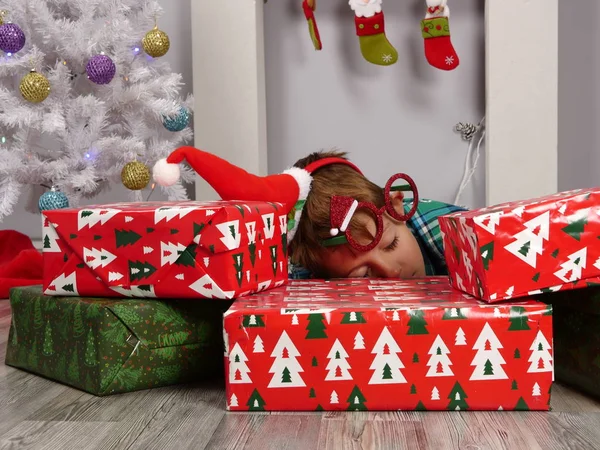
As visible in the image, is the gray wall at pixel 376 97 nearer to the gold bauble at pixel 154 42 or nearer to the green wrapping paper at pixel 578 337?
the gold bauble at pixel 154 42

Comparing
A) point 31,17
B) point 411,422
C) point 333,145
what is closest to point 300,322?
point 411,422

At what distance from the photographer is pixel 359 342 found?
35.3 inches

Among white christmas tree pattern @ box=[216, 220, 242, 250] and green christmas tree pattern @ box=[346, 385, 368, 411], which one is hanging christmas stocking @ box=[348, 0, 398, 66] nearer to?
white christmas tree pattern @ box=[216, 220, 242, 250]

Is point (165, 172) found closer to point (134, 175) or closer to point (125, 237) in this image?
point (125, 237)

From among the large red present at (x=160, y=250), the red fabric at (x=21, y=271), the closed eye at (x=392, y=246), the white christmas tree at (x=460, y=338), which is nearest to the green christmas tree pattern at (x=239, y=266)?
the large red present at (x=160, y=250)

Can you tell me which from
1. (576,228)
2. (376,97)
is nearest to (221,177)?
(576,228)

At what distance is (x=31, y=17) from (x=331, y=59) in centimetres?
112

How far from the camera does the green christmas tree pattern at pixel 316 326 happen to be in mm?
897

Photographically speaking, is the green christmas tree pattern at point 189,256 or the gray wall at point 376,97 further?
the gray wall at point 376,97

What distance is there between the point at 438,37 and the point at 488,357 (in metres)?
1.85

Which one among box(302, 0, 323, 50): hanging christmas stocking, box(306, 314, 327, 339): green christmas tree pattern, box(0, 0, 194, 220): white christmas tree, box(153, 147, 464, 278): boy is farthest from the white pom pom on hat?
box(302, 0, 323, 50): hanging christmas stocking

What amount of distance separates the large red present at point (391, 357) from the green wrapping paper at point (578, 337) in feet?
0.23

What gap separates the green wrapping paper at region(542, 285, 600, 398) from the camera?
908 mm

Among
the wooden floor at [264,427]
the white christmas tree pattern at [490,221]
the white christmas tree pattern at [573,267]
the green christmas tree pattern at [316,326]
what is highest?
the white christmas tree pattern at [490,221]
